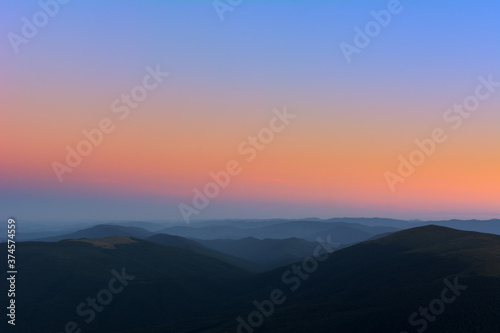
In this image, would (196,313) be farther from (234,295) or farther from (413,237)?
(413,237)

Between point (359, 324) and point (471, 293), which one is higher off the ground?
point (471, 293)

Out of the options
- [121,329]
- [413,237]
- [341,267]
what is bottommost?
[121,329]

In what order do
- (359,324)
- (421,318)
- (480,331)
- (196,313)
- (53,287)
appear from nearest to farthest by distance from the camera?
(480,331) < (421,318) < (359,324) < (196,313) < (53,287)

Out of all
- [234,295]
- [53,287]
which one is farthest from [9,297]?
[234,295]

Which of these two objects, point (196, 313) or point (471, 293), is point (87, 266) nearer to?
point (196, 313)

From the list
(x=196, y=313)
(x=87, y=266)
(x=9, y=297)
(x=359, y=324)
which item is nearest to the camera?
(x=359, y=324)

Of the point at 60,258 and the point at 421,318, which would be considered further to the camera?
the point at 60,258

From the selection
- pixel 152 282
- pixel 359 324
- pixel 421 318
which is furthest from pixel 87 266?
pixel 421 318

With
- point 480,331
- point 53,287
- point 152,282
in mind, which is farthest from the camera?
point 152,282

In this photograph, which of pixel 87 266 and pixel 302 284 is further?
pixel 87 266
